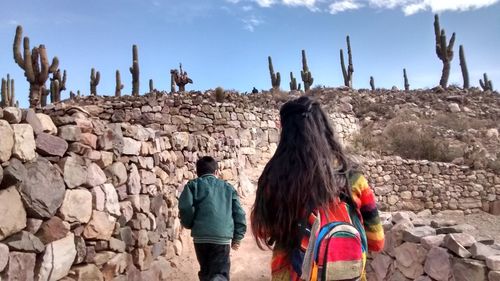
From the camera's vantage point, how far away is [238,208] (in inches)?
165

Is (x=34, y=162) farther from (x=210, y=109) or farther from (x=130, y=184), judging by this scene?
(x=210, y=109)

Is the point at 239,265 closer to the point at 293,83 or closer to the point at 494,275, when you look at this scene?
the point at 494,275

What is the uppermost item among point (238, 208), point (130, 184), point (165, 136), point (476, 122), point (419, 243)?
point (476, 122)

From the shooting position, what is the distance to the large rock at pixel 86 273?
3656mm

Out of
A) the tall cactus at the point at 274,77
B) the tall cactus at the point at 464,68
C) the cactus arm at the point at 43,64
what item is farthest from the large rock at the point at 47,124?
the tall cactus at the point at 464,68

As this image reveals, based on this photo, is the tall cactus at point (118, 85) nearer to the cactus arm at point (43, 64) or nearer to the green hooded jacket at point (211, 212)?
the cactus arm at point (43, 64)

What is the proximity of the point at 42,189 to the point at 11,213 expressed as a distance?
327 millimetres

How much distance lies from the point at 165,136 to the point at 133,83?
13.8 metres

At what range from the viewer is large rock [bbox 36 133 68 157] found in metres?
3.37

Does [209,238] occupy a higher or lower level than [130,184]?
lower

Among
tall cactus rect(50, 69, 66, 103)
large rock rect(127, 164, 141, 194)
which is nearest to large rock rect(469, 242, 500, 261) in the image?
large rock rect(127, 164, 141, 194)

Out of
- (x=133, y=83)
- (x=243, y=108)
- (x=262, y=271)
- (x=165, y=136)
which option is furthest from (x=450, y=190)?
(x=133, y=83)

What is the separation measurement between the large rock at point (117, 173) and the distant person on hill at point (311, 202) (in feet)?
9.65

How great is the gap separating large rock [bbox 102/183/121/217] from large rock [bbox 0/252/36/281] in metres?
1.10
